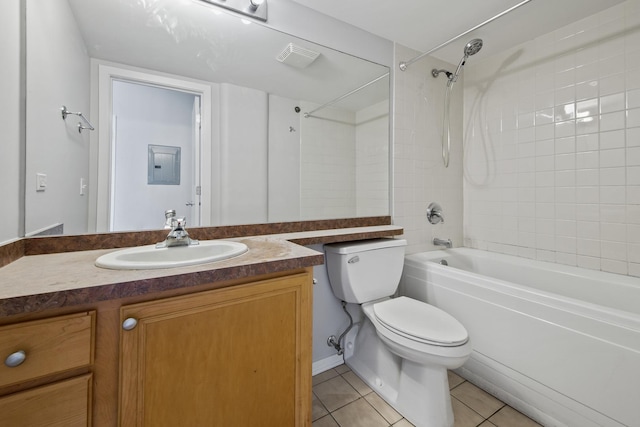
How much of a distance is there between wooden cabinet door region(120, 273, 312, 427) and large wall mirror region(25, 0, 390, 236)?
612 millimetres

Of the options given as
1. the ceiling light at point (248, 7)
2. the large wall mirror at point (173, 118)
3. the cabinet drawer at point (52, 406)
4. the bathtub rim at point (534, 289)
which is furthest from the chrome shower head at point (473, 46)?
the cabinet drawer at point (52, 406)

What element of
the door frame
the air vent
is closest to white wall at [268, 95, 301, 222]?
the air vent

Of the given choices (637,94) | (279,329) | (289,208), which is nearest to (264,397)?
(279,329)

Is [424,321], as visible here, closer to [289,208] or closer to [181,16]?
[289,208]

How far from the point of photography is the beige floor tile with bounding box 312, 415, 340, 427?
1242mm

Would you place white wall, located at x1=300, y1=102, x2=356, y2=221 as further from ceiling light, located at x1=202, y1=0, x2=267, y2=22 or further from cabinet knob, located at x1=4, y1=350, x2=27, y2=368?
cabinet knob, located at x1=4, y1=350, x2=27, y2=368

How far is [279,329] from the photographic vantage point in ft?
2.80

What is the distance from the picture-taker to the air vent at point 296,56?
1505mm

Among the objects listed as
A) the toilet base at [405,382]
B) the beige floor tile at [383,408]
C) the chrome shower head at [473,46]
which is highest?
the chrome shower head at [473,46]

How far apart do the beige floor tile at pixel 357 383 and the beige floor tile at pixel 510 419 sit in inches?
23.5

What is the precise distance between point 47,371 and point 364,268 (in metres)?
1.23

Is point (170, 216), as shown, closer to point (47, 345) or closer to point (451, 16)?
point (47, 345)

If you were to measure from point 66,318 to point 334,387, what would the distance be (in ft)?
4.44

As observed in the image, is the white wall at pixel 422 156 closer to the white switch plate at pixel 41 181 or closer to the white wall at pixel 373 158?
the white wall at pixel 373 158
